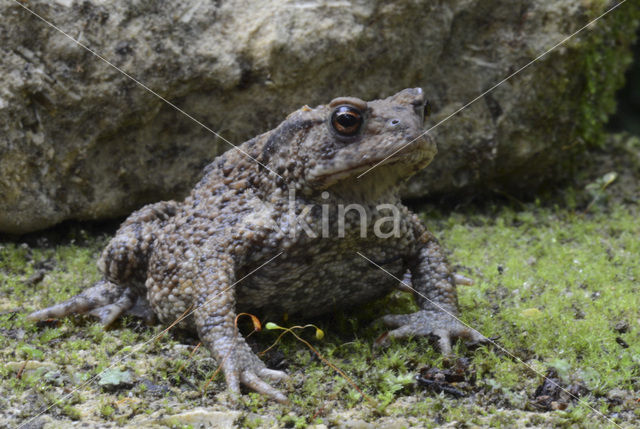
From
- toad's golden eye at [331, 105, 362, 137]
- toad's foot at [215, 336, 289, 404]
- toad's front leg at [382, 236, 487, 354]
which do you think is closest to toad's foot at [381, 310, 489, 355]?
toad's front leg at [382, 236, 487, 354]

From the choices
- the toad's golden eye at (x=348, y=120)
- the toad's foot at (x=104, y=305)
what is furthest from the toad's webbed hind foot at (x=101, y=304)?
the toad's golden eye at (x=348, y=120)

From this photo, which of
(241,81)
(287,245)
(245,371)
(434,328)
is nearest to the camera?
(245,371)

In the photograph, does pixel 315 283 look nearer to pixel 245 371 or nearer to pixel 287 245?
pixel 287 245

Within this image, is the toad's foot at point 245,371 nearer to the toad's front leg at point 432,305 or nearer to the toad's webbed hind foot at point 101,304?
the toad's front leg at point 432,305

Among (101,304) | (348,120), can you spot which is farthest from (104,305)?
(348,120)

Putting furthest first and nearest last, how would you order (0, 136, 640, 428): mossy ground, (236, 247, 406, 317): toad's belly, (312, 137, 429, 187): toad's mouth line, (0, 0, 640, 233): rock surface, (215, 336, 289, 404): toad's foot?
(0, 0, 640, 233): rock surface < (236, 247, 406, 317): toad's belly < (312, 137, 429, 187): toad's mouth line < (215, 336, 289, 404): toad's foot < (0, 136, 640, 428): mossy ground

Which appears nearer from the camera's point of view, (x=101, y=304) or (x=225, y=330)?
(x=225, y=330)

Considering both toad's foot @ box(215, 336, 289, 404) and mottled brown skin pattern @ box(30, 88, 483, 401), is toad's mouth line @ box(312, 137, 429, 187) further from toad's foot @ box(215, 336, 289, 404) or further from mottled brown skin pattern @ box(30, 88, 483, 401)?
toad's foot @ box(215, 336, 289, 404)
